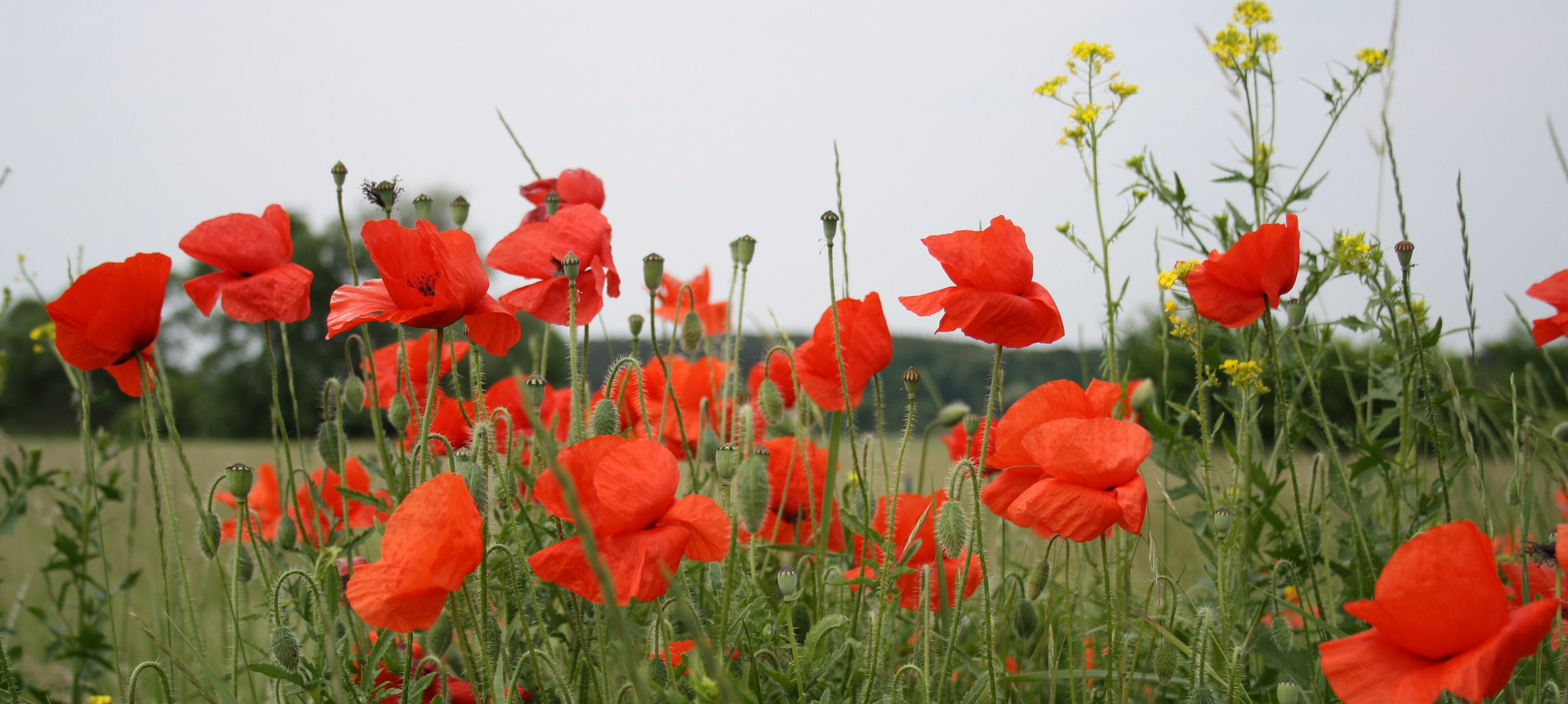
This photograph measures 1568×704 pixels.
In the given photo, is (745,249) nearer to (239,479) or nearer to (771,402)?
(771,402)

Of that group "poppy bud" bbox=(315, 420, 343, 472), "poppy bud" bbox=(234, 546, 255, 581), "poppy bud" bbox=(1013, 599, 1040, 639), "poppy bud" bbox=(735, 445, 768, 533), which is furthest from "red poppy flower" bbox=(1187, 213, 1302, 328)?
"poppy bud" bbox=(234, 546, 255, 581)

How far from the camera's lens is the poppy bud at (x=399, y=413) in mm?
1577

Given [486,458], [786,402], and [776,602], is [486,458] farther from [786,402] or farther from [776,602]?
[786,402]

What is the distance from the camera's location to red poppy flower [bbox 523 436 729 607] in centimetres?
100

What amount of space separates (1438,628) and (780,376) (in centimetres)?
123

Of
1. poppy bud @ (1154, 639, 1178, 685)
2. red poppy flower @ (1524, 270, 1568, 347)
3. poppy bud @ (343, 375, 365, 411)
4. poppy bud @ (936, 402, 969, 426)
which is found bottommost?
poppy bud @ (1154, 639, 1178, 685)

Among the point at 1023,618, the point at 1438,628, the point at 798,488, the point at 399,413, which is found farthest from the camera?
the point at 798,488

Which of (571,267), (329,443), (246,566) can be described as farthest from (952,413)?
(246,566)

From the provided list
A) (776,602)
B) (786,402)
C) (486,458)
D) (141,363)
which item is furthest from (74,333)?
(786,402)

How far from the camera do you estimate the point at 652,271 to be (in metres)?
1.37

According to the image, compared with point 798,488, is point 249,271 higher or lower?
higher

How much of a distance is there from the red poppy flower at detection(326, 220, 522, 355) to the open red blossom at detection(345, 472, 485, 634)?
24cm

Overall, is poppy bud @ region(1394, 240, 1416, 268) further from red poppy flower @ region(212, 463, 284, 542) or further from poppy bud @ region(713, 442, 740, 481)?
red poppy flower @ region(212, 463, 284, 542)

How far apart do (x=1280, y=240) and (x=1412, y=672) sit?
59 cm
